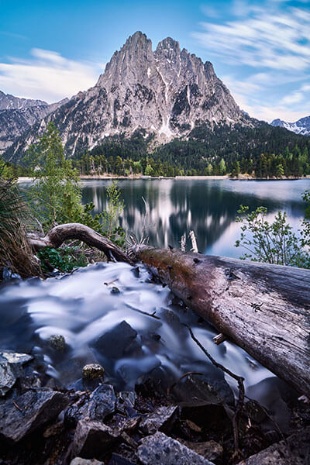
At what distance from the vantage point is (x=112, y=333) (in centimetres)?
315

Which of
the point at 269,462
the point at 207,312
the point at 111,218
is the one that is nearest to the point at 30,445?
the point at 269,462

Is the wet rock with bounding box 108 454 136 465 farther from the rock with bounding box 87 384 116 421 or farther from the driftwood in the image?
the driftwood

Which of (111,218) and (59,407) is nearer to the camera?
(59,407)

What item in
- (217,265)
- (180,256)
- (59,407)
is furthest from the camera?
(180,256)

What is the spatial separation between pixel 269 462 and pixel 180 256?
324 centimetres

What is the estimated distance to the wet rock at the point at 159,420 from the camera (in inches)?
71.5

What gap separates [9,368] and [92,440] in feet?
3.13

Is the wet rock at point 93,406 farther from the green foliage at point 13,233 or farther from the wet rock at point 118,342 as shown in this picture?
the green foliage at point 13,233

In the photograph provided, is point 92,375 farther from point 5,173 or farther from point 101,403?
point 5,173

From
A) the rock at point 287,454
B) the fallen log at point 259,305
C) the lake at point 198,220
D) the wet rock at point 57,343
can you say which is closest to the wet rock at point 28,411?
the wet rock at point 57,343

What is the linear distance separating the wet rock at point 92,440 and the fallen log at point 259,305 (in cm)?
137

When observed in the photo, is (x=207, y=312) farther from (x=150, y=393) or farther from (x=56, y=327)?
(x=56, y=327)

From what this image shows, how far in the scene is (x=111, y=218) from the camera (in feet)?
51.4

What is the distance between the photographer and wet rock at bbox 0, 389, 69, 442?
5.06ft
